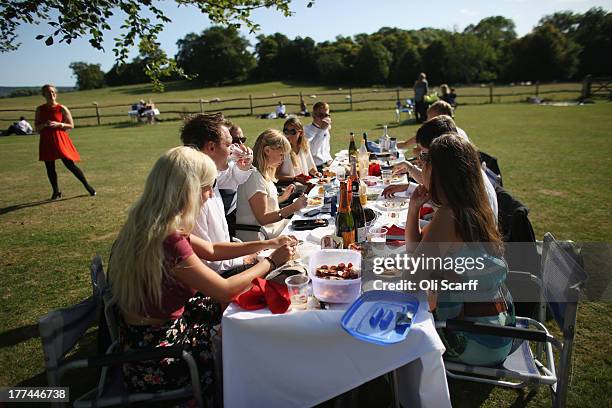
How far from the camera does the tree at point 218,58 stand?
230 feet

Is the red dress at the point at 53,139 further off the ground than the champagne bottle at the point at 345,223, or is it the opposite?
the red dress at the point at 53,139

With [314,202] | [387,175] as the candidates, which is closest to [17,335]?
[314,202]

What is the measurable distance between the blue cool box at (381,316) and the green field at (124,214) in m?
1.24

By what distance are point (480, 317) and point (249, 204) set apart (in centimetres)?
209

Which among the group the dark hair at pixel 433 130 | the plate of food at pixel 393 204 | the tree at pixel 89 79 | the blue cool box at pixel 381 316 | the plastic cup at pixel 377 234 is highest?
the tree at pixel 89 79

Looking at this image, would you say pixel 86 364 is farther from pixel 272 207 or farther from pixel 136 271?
pixel 272 207

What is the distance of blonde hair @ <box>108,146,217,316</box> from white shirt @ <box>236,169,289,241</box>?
1402 millimetres

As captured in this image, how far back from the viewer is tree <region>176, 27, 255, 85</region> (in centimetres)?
7025

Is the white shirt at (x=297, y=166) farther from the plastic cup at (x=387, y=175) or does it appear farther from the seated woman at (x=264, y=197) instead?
the seated woman at (x=264, y=197)

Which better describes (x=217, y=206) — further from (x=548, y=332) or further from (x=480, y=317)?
(x=548, y=332)

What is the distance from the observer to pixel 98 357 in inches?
67.7

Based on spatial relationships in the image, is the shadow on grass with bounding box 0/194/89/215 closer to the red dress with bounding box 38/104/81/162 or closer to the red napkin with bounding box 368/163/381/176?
the red dress with bounding box 38/104/81/162

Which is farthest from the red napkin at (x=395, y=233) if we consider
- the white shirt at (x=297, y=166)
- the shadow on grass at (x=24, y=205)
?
the shadow on grass at (x=24, y=205)

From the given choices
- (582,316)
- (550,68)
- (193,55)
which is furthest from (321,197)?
(193,55)
